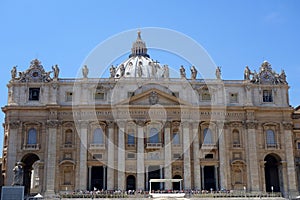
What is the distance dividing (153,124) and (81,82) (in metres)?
11.8

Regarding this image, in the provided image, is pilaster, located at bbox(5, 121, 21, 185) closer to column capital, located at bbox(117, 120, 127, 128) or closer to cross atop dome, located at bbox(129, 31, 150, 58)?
column capital, located at bbox(117, 120, 127, 128)

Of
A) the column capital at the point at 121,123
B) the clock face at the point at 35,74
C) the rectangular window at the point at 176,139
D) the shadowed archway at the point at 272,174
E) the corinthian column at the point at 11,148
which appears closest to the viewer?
the corinthian column at the point at 11,148

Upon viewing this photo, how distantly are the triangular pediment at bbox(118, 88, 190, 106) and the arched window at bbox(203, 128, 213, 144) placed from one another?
16.1 feet

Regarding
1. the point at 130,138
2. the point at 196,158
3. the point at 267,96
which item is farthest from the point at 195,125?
the point at 267,96

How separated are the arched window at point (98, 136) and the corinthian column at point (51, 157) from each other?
17.9 ft

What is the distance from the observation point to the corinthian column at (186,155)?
6046cm

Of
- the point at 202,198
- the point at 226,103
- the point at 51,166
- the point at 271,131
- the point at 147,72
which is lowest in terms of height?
the point at 202,198

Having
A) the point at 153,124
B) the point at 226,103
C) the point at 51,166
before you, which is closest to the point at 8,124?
the point at 51,166

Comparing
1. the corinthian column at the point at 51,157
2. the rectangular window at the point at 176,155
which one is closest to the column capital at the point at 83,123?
the corinthian column at the point at 51,157

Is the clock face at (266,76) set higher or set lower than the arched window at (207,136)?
higher

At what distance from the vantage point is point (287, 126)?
63.8 metres

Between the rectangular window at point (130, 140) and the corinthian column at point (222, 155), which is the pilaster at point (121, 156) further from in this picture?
the corinthian column at point (222, 155)

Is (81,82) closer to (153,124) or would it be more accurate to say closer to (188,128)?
(153,124)

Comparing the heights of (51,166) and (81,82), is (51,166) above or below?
below
